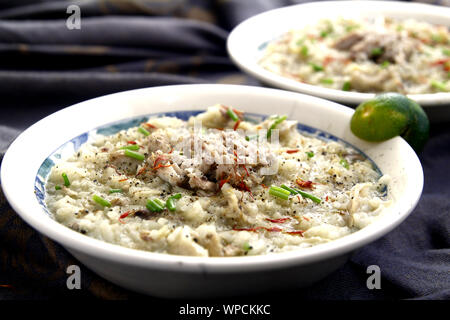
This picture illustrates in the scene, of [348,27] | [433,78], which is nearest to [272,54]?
[348,27]

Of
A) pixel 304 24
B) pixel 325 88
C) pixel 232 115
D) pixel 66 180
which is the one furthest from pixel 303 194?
pixel 304 24

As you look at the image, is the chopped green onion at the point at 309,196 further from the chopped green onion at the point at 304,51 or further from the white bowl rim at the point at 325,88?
the chopped green onion at the point at 304,51

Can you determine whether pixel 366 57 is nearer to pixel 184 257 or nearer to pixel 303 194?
pixel 303 194

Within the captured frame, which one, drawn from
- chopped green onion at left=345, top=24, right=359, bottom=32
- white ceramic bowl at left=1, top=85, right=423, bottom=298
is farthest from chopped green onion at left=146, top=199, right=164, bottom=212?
chopped green onion at left=345, top=24, right=359, bottom=32

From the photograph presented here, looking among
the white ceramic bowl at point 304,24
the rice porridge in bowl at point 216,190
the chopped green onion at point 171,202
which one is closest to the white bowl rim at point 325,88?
the white ceramic bowl at point 304,24

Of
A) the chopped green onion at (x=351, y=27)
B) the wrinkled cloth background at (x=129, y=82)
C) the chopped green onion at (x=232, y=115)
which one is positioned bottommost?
the wrinkled cloth background at (x=129, y=82)

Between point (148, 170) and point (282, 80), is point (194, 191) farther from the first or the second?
point (282, 80)

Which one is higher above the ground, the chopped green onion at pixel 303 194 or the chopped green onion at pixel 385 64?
the chopped green onion at pixel 385 64
